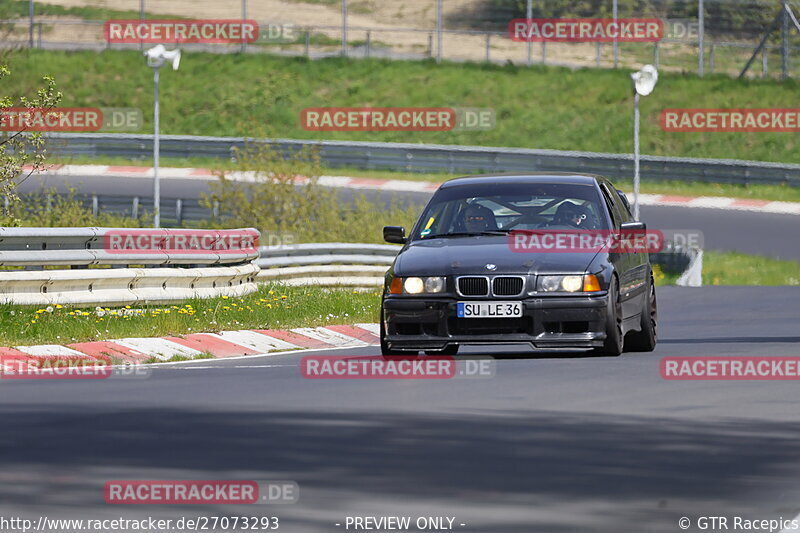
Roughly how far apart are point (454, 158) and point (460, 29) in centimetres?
1960

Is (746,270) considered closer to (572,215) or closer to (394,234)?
(572,215)

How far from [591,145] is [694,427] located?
Result: 40.3 metres

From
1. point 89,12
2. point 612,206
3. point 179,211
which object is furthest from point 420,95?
point 612,206

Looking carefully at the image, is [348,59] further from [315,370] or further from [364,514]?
[364,514]

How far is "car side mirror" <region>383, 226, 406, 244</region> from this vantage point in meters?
15.2

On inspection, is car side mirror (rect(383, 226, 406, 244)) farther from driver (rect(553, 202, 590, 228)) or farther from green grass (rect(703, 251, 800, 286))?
green grass (rect(703, 251, 800, 286))

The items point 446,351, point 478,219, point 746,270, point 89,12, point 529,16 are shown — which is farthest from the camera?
point 89,12

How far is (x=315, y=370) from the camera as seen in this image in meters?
14.4

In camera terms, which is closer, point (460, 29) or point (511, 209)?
point (511, 209)

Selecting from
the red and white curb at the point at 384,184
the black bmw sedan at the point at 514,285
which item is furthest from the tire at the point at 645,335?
the red and white curb at the point at 384,184

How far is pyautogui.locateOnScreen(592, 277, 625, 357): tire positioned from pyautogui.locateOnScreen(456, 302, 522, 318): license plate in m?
0.73

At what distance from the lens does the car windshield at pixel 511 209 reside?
593 inches

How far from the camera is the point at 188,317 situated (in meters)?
18.2

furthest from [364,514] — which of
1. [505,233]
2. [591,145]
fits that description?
[591,145]
